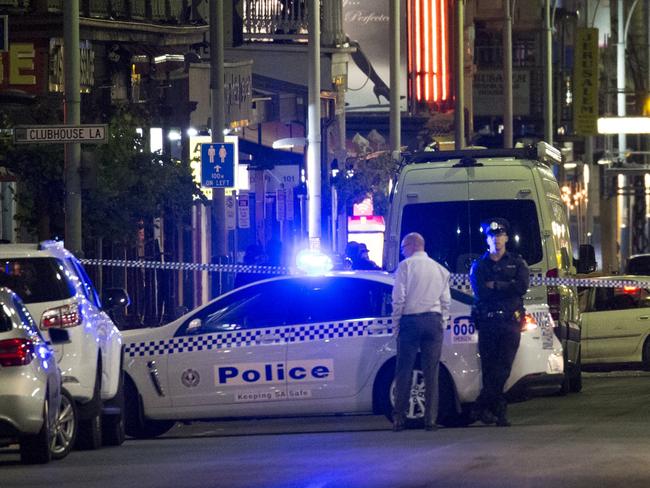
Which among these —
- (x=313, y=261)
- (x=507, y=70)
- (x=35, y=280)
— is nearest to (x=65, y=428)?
(x=35, y=280)

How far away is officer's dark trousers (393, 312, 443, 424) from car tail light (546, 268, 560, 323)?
3.35 metres

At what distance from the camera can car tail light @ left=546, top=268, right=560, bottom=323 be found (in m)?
18.5

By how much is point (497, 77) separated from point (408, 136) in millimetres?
8265

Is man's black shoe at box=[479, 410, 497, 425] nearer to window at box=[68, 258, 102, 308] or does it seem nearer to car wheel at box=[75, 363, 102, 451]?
car wheel at box=[75, 363, 102, 451]

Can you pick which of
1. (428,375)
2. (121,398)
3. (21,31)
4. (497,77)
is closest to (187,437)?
(121,398)

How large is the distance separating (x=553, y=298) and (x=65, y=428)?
6.76 m

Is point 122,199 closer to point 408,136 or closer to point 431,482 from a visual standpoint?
point 431,482

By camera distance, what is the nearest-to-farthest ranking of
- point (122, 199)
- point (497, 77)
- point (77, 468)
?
point (77, 468), point (122, 199), point (497, 77)

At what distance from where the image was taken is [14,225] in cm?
3002

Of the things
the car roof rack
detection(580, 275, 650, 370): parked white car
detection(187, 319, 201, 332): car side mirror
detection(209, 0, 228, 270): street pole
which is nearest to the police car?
detection(187, 319, 201, 332): car side mirror

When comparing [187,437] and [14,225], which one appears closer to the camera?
[187,437]

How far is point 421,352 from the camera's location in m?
15.5

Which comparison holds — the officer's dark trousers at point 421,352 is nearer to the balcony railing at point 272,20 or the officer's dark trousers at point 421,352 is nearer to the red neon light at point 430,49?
the balcony railing at point 272,20

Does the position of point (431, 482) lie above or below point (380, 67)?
below
